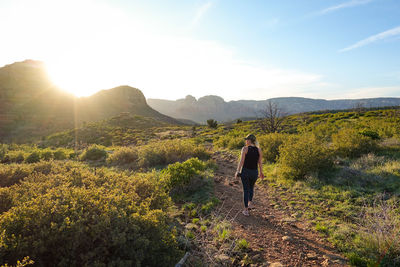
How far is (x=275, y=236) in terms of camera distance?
4.72 m

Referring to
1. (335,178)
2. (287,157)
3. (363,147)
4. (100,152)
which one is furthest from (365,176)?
(100,152)

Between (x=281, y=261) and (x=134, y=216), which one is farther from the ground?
(x=134, y=216)

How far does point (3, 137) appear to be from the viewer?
1508 inches

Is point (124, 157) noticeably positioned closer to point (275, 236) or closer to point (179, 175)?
point (179, 175)

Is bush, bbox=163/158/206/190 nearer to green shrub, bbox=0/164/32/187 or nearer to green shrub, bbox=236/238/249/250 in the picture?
green shrub, bbox=236/238/249/250

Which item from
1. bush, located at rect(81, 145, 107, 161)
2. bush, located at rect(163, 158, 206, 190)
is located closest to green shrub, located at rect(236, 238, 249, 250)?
bush, located at rect(163, 158, 206, 190)

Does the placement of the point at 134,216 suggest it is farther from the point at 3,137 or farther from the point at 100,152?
the point at 3,137

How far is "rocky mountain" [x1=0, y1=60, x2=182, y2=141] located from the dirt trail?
4639 cm

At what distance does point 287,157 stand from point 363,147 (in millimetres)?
4125

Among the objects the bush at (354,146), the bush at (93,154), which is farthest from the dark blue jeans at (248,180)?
the bush at (93,154)

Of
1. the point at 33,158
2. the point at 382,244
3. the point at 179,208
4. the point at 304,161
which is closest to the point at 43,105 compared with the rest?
the point at 33,158

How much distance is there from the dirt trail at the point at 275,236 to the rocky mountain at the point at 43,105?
4639cm

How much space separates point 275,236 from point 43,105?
227ft

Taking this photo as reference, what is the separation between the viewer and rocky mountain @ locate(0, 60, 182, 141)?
144 feet
